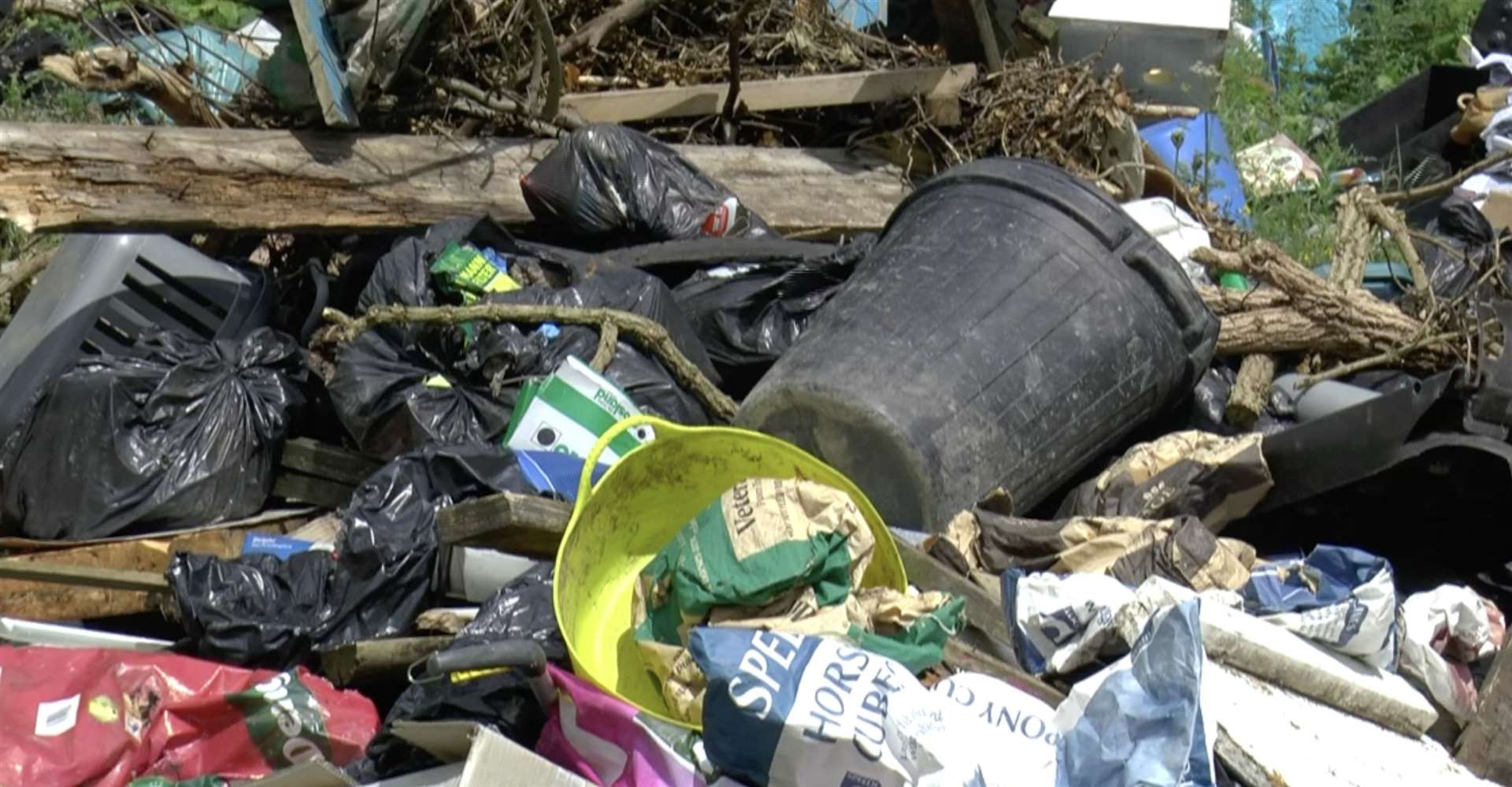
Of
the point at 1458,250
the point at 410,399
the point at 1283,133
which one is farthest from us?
the point at 1283,133

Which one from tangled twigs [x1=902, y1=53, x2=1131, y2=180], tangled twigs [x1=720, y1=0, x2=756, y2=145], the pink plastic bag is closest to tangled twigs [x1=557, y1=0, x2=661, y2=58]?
tangled twigs [x1=720, y1=0, x2=756, y2=145]

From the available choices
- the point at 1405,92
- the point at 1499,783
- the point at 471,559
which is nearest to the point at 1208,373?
the point at 1499,783

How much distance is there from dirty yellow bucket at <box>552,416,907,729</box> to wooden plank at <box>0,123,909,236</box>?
1632 mm

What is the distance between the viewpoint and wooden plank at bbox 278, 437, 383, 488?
3.56 metres

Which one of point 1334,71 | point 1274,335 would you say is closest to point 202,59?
point 1274,335

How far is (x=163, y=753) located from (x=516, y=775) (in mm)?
951

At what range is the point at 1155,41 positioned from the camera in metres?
5.84

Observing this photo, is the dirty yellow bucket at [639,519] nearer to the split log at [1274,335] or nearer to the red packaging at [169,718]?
the red packaging at [169,718]

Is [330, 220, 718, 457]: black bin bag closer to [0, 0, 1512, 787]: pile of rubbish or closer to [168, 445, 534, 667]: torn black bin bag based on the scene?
[0, 0, 1512, 787]: pile of rubbish

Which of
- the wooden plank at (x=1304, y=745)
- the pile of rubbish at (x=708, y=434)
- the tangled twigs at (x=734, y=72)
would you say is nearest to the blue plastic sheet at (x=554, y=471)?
the pile of rubbish at (x=708, y=434)

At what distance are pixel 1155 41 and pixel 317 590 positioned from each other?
13.0 feet

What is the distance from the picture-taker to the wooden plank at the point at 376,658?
283 cm

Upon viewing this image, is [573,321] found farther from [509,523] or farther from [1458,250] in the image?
[1458,250]

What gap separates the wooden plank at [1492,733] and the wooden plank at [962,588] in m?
0.78
